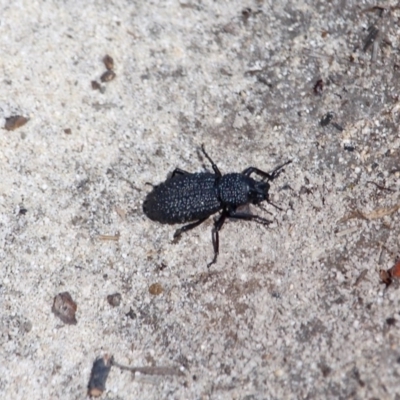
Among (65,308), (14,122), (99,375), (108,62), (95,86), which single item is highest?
(108,62)

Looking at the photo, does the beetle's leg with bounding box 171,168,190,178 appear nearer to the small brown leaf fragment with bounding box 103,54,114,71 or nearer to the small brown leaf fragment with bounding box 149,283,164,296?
the small brown leaf fragment with bounding box 149,283,164,296

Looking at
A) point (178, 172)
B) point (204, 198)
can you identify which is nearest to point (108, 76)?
Answer: point (178, 172)

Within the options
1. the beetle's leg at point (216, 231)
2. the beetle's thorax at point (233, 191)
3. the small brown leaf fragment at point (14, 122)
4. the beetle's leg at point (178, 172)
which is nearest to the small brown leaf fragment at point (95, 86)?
the small brown leaf fragment at point (14, 122)

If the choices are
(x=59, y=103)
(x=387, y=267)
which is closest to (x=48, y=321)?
(x=59, y=103)

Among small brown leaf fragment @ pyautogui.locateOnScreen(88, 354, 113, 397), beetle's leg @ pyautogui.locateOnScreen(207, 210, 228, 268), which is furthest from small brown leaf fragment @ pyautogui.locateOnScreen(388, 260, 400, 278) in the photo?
small brown leaf fragment @ pyautogui.locateOnScreen(88, 354, 113, 397)

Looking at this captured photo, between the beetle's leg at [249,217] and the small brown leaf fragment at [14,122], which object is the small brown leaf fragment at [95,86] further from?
the beetle's leg at [249,217]

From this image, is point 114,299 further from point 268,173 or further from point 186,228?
point 268,173
